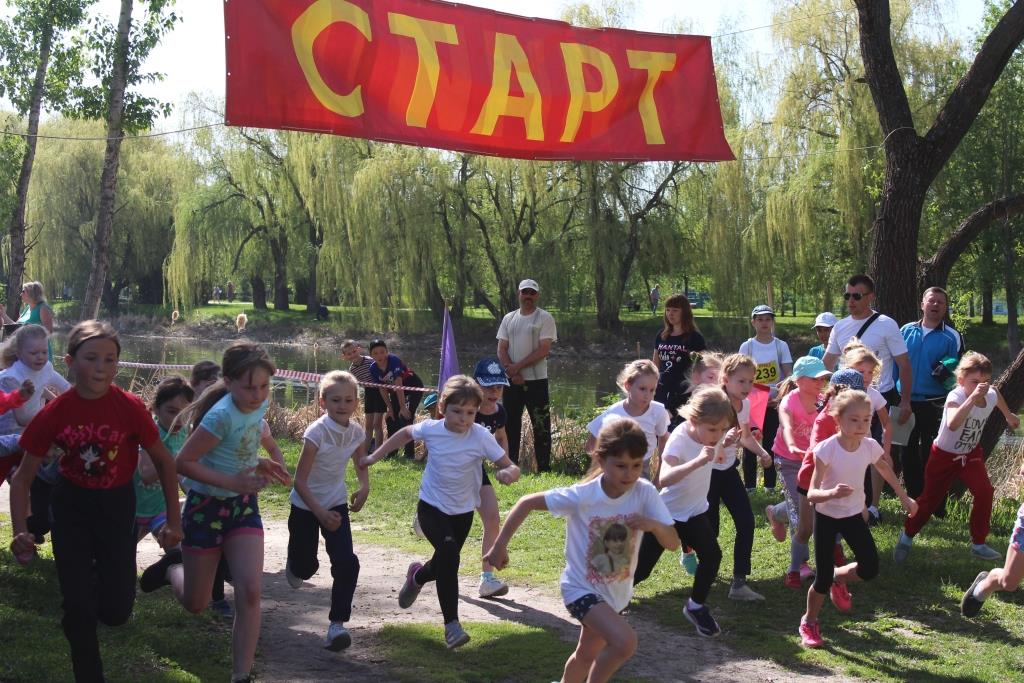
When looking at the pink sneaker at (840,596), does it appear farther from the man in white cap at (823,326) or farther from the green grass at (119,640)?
the man in white cap at (823,326)

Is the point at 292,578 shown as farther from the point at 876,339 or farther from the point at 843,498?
the point at 876,339

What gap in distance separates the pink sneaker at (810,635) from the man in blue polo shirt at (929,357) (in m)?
3.10

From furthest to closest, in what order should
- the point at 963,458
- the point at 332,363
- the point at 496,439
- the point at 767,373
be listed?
the point at 332,363 < the point at 767,373 < the point at 496,439 < the point at 963,458

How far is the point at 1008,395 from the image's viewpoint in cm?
967

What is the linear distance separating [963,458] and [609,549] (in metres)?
3.97

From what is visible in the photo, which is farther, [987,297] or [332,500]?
[987,297]

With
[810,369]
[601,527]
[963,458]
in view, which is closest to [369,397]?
[810,369]

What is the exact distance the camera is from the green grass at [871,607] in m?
5.72

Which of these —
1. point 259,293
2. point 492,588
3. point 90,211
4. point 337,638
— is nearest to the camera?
point 337,638

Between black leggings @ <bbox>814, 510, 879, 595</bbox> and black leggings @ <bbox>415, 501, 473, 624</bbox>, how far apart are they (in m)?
1.99

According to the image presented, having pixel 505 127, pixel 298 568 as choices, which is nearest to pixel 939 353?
pixel 505 127

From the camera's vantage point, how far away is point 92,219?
4066 centimetres

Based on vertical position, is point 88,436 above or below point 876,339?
below

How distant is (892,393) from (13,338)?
6.66 meters
